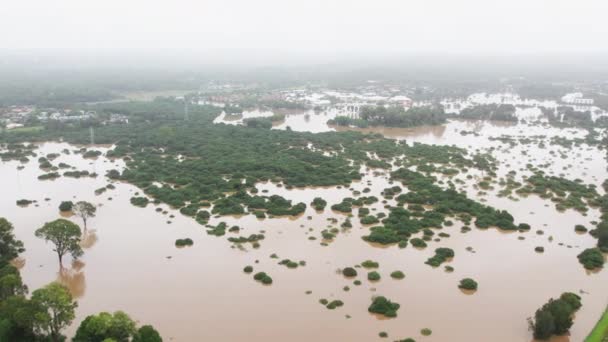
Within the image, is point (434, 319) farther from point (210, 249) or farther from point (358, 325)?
point (210, 249)

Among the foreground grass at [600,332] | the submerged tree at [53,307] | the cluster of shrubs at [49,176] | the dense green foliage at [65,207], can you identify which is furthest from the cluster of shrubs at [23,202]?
the foreground grass at [600,332]

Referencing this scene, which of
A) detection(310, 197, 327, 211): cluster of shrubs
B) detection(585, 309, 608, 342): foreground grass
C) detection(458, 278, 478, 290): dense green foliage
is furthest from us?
detection(310, 197, 327, 211): cluster of shrubs

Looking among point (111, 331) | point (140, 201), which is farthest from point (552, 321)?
point (140, 201)

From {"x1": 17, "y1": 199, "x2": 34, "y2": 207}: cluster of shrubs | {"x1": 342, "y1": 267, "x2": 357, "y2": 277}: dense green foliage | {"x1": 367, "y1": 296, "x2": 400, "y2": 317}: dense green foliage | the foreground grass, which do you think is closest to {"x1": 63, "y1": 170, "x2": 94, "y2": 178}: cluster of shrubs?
{"x1": 17, "y1": 199, "x2": 34, "y2": 207}: cluster of shrubs

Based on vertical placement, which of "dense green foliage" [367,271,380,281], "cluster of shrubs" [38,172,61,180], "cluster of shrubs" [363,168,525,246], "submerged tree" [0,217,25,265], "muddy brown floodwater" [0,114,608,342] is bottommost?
"muddy brown floodwater" [0,114,608,342]

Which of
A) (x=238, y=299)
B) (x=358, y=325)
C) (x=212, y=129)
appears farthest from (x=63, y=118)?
(x=358, y=325)

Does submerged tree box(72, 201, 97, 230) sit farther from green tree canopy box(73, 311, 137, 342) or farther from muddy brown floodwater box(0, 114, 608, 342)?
green tree canopy box(73, 311, 137, 342)

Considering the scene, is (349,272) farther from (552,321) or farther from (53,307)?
(53,307)
